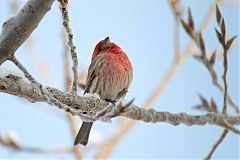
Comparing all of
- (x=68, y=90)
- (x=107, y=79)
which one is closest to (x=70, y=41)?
(x=107, y=79)

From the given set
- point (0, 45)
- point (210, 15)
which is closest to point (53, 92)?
point (0, 45)

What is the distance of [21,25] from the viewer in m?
1.94

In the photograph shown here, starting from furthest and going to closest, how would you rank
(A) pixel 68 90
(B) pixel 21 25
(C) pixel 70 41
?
(A) pixel 68 90 → (C) pixel 70 41 → (B) pixel 21 25

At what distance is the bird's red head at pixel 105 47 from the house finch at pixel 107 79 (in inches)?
6.5

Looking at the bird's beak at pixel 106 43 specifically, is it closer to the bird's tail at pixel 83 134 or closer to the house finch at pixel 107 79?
the house finch at pixel 107 79

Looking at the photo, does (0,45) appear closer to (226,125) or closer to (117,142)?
(226,125)

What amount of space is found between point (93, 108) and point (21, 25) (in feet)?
3.28

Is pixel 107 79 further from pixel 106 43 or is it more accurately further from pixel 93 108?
pixel 93 108

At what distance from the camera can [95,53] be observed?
4902 mm

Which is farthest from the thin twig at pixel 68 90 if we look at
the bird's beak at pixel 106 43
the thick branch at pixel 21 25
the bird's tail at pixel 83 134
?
the thick branch at pixel 21 25

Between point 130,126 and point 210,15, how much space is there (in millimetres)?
2153

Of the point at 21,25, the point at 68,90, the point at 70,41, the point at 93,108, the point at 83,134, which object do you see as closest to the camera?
the point at 21,25

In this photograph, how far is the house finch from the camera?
4414mm

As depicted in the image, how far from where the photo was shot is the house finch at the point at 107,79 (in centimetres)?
441
